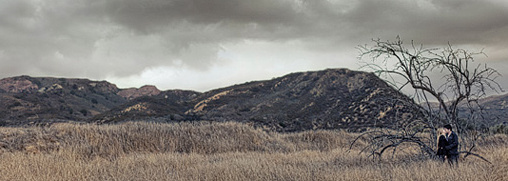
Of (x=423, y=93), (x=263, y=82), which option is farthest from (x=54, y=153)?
(x=263, y=82)

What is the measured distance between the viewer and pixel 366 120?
33906mm

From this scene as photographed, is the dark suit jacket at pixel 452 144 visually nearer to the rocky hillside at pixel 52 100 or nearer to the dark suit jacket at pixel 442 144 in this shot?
the dark suit jacket at pixel 442 144

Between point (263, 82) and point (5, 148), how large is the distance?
62.0 metres

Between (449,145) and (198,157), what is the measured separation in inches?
254

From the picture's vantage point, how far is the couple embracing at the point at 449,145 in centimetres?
745

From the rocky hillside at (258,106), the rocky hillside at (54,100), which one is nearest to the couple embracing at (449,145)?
the rocky hillside at (258,106)

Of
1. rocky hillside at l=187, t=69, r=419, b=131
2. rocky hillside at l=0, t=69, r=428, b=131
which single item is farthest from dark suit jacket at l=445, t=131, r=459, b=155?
rocky hillside at l=0, t=69, r=428, b=131

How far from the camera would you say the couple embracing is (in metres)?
7.45

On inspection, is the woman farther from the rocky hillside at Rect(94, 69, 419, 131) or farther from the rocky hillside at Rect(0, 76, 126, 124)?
the rocky hillside at Rect(0, 76, 126, 124)

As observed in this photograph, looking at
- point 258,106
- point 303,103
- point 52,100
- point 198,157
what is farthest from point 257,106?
point 198,157

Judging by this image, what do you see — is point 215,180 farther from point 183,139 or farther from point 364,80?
point 364,80

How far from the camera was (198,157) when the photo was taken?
10062 mm

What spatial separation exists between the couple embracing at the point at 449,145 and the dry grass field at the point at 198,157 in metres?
0.26

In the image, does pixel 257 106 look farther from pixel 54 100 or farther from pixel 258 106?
pixel 54 100
